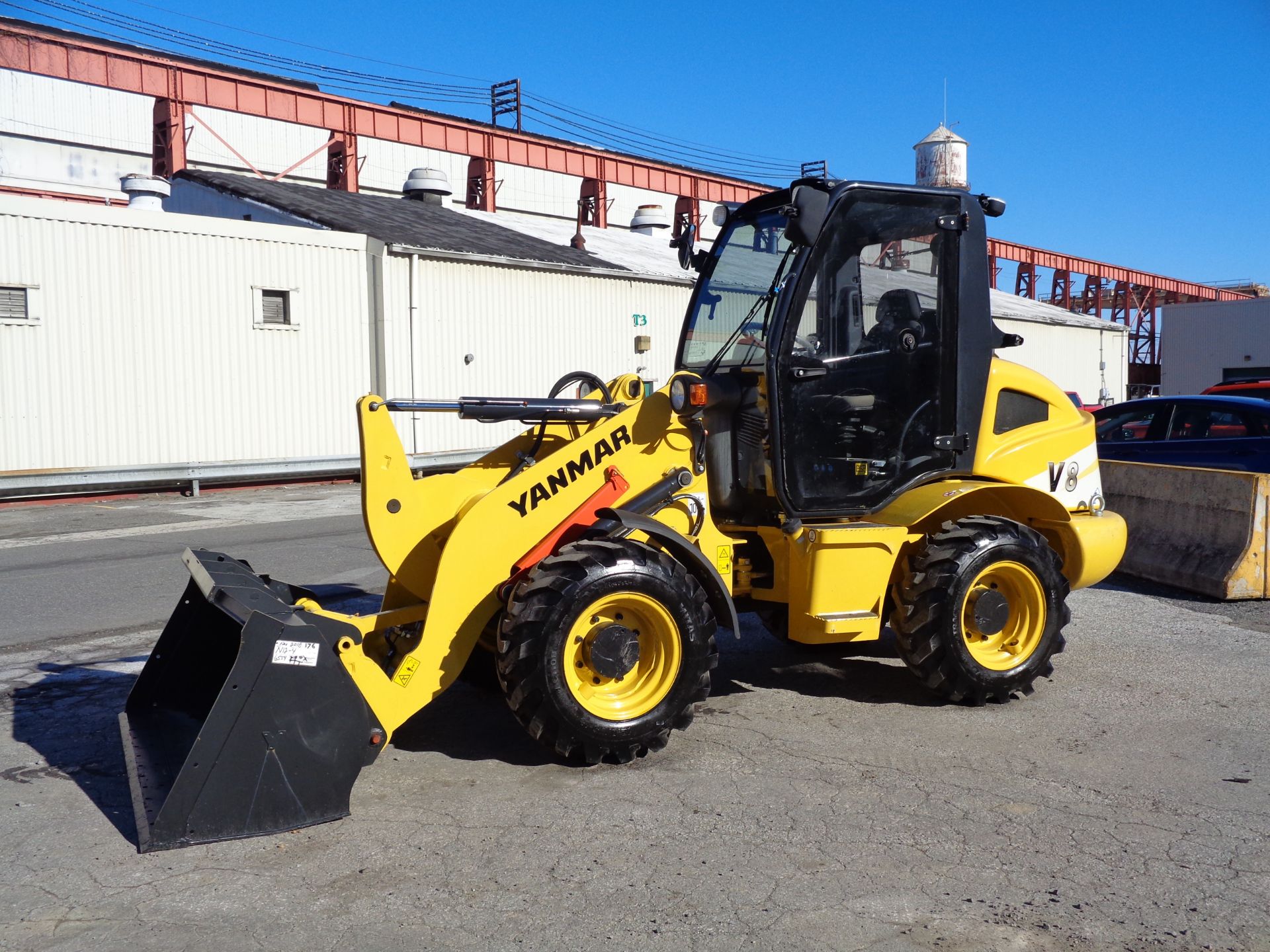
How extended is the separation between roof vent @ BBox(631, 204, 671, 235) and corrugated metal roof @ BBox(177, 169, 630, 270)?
8062 mm

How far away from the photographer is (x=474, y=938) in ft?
11.2

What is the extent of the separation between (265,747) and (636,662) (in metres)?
1.60

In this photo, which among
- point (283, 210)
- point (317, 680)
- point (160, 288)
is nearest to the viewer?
point (317, 680)

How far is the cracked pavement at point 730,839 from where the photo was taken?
137 inches

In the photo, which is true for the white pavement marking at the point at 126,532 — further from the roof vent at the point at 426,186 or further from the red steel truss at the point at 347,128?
the roof vent at the point at 426,186

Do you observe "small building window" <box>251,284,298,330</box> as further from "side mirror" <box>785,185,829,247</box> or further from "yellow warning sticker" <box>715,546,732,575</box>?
"side mirror" <box>785,185,829,247</box>

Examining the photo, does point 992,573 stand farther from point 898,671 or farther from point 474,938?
point 474,938

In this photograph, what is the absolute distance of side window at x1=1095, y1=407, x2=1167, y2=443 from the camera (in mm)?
11727

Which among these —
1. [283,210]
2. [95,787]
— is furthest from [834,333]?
[283,210]

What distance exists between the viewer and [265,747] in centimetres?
409

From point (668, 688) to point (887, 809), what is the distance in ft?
3.46

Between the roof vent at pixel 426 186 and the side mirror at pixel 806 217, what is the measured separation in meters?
22.8

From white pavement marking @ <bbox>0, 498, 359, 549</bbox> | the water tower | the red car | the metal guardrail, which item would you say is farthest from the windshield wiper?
the water tower

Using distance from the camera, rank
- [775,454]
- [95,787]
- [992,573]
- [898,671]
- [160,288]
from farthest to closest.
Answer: [160,288], [898,671], [992,573], [775,454], [95,787]
